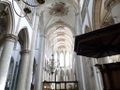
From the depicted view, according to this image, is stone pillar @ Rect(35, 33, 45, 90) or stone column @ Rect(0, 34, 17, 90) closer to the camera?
stone column @ Rect(0, 34, 17, 90)

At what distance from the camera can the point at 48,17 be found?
16344mm

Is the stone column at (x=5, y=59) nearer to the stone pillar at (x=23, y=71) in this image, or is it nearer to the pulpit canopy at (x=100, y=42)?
the stone pillar at (x=23, y=71)

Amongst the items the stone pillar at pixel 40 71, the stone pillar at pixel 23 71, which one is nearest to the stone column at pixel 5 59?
the stone pillar at pixel 23 71

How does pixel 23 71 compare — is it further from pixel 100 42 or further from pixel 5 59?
pixel 100 42

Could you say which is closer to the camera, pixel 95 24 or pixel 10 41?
pixel 10 41

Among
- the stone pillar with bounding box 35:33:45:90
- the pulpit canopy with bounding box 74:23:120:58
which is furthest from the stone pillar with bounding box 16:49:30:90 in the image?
the pulpit canopy with bounding box 74:23:120:58

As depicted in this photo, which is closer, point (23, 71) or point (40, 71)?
point (23, 71)

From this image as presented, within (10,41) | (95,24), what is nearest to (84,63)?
(95,24)

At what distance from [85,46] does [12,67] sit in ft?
36.7

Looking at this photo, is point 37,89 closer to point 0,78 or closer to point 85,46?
point 0,78

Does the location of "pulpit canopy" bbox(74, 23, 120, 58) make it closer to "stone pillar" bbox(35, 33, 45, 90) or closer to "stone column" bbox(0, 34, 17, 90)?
"stone column" bbox(0, 34, 17, 90)

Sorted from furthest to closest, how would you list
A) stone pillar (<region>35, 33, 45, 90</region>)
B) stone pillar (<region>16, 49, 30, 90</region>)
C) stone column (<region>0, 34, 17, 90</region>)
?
1. stone pillar (<region>35, 33, 45, 90</region>)
2. stone pillar (<region>16, 49, 30, 90</region>)
3. stone column (<region>0, 34, 17, 90</region>)

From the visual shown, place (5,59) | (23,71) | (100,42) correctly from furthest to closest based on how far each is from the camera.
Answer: (23,71), (5,59), (100,42)

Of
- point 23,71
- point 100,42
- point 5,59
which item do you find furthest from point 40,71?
point 100,42
